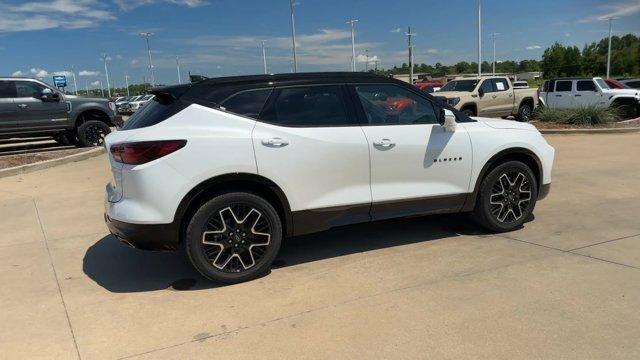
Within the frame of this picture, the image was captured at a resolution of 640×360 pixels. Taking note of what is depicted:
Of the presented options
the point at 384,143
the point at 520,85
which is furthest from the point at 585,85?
the point at 384,143

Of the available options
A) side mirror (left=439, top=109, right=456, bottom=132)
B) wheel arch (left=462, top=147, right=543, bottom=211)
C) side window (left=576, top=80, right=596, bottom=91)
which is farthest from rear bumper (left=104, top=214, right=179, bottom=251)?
side window (left=576, top=80, right=596, bottom=91)

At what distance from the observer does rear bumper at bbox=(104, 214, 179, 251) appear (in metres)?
3.96

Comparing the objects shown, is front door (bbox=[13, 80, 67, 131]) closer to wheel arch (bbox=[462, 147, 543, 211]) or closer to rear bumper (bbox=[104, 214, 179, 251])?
rear bumper (bbox=[104, 214, 179, 251])

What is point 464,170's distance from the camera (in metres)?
5.04

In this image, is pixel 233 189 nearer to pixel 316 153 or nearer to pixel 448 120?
pixel 316 153

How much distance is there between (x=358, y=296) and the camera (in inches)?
155

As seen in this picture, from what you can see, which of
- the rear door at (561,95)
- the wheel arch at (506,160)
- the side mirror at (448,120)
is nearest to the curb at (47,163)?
the side mirror at (448,120)

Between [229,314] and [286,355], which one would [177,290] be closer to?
[229,314]

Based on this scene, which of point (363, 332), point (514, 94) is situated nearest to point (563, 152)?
point (514, 94)

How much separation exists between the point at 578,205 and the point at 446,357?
4.21m

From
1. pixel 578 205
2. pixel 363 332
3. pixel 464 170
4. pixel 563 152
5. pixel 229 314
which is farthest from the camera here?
pixel 563 152

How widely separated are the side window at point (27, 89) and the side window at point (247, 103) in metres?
11.4

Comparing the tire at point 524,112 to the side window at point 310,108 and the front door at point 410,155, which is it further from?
the side window at point 310,108

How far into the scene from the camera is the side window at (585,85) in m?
18.8
